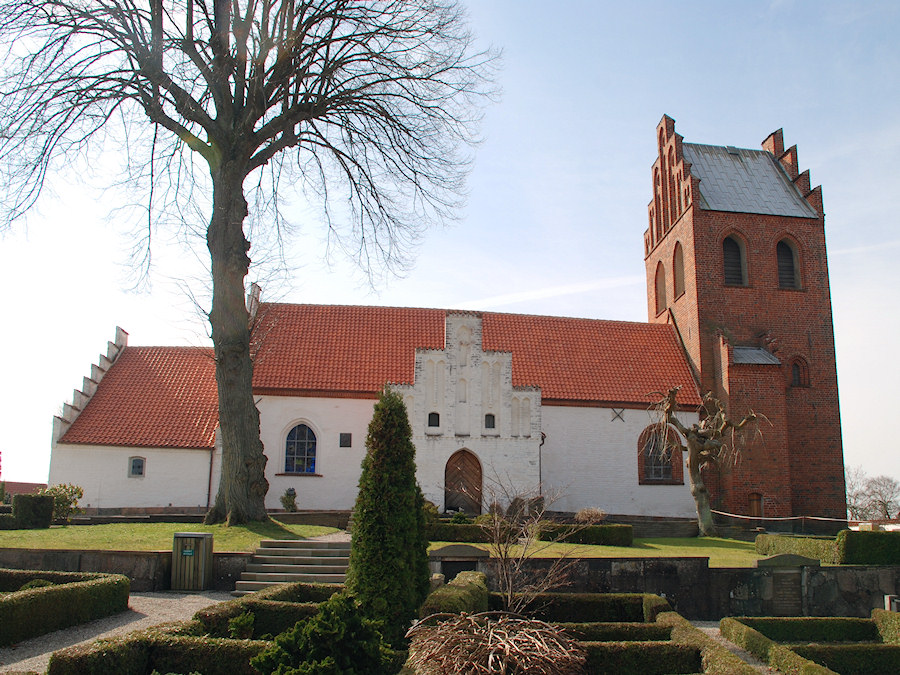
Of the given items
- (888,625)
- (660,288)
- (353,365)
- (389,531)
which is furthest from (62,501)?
(660,288)

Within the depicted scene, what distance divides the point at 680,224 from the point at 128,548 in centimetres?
2207

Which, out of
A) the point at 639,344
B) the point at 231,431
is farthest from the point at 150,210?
the point at 639,344

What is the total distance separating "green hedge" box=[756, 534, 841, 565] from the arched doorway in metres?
8.07

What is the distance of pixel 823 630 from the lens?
12836mm

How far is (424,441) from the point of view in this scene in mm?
22406

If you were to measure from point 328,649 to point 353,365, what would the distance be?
62.8 feet

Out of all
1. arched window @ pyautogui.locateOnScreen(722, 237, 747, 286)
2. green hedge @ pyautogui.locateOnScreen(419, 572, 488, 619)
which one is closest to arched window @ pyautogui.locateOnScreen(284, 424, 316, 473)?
green hedge @ pyautogui.locateOnScreen(419, 572, 488, 619)

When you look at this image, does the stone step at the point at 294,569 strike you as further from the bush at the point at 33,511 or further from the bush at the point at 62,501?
the bush at the point at 62,501

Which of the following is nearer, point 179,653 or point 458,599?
point 179,653

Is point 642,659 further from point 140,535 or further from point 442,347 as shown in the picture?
point 442,347

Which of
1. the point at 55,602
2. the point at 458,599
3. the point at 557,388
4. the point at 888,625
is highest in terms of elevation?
the point at 557,388

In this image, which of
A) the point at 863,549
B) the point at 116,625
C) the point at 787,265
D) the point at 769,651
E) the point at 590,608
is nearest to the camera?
the point at 769,651

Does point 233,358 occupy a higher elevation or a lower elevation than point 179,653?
higher

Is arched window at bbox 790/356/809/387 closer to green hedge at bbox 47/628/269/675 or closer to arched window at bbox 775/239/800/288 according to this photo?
arched window at bbox 775/239/800/288
